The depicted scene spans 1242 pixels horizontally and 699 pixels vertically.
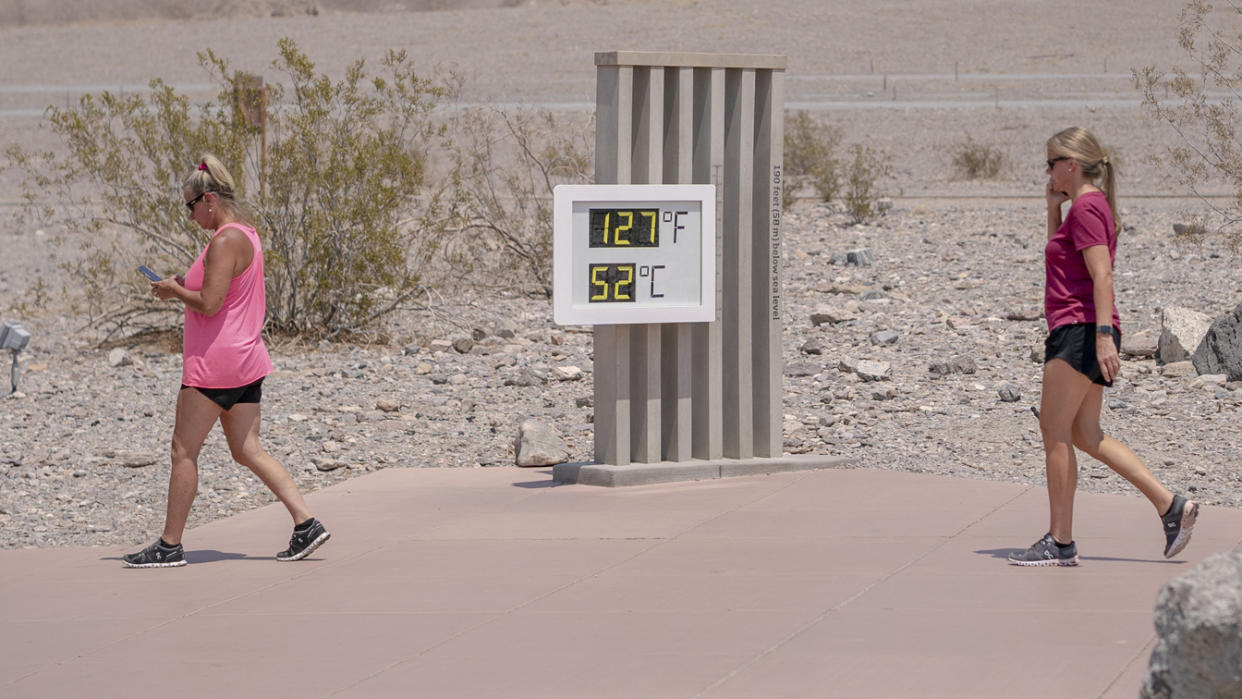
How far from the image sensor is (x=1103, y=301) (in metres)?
6.38

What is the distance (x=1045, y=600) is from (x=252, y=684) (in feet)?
9.31

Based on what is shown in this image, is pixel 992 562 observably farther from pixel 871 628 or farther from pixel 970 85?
pixel 970 85

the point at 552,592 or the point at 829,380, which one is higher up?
the point at 829,380

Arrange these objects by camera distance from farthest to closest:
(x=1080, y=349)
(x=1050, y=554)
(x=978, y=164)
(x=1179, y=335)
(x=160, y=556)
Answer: (x=978, y=164)
(x=1179, y=335)
(x=160, y=556)
(x=1050, y=554)
(x=1080, y=349)

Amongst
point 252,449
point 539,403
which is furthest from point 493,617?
point 539,403

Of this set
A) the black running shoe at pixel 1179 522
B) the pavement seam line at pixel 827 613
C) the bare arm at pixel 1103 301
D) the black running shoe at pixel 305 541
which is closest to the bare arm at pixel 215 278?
the black running shoe at pixel 305 541

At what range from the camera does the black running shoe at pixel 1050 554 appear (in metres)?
6.74

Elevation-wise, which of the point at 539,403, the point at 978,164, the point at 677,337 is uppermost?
the point at 978,164

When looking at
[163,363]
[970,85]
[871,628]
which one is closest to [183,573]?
[871,628]

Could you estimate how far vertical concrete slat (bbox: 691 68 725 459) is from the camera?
9000 mm

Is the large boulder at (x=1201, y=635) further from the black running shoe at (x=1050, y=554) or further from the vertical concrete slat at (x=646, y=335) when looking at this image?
the vertical concrete slat at (x=646, y=335)

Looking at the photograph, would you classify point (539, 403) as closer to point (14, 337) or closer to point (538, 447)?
point (538, 447)

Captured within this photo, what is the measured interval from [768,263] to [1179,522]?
312cm

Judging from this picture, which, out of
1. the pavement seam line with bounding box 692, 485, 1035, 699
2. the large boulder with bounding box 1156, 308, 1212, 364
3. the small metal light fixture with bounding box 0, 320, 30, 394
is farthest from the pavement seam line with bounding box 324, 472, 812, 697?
the small metal light fixture with bounding box 0, 320, 30, 394
